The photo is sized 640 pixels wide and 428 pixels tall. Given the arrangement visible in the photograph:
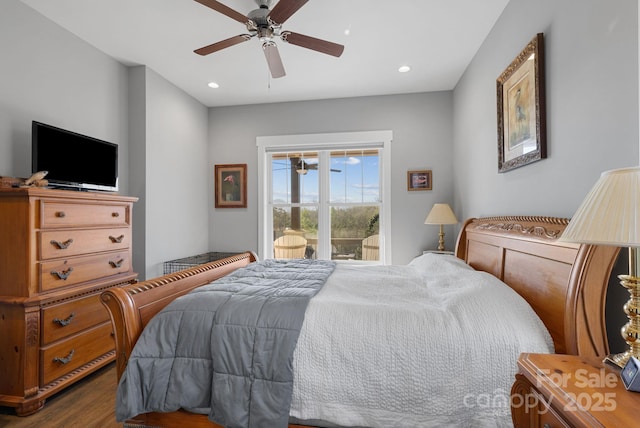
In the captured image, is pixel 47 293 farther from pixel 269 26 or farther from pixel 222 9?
pixel 269 26

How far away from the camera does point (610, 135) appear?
127cm

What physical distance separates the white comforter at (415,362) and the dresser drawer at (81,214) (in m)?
1.85

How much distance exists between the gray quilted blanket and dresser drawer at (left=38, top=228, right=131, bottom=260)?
113cm

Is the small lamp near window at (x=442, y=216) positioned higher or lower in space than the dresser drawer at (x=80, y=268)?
higher

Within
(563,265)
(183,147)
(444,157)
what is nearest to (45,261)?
(183,147)

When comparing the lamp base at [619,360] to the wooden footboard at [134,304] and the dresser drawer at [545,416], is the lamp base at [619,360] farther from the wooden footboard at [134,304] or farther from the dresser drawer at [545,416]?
the wooden footboard at [134,304]

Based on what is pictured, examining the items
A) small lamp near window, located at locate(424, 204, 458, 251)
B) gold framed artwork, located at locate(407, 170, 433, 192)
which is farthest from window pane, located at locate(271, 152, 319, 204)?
small lamp near window, located at locate(424, 204, 458, 251)

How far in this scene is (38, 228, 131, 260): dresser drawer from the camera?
6.44 ft

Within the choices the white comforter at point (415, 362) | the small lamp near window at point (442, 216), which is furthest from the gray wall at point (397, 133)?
the white comforter at point (415, 362)

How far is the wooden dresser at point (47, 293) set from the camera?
1865mm

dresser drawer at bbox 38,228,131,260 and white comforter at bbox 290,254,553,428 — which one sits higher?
dresser drawer at bbox 38,228,131,260

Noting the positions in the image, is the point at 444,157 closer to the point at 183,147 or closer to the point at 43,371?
the point at 183,147

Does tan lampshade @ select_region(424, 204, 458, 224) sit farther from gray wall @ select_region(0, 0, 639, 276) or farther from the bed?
the bed

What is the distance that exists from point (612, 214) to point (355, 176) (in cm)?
354
